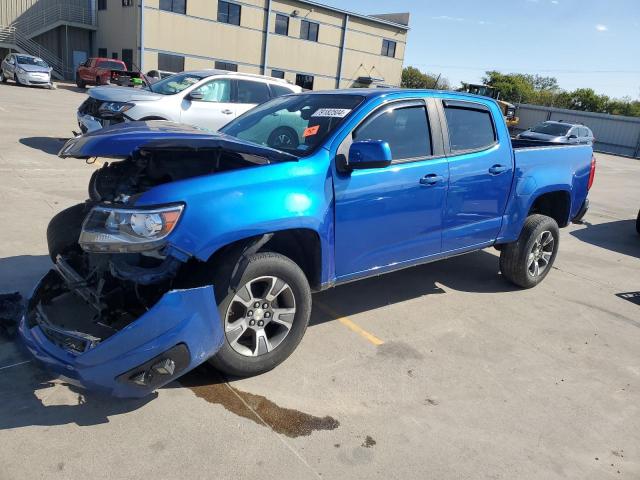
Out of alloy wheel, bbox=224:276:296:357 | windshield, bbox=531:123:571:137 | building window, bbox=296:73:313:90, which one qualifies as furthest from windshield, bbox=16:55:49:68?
alloy wheel, bbox=224:276:296:357

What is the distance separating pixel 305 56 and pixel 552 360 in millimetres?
41849

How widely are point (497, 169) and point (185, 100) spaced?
7.32 meters

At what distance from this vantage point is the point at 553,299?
541cm

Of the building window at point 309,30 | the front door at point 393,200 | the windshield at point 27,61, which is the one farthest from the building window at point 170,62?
the front door at point 393,200

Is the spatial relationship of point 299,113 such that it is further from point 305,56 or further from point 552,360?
point 305,56

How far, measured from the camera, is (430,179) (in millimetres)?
4137

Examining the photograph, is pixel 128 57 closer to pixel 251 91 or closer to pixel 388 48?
pixel 388 48

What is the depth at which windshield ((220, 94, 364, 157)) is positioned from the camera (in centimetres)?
385

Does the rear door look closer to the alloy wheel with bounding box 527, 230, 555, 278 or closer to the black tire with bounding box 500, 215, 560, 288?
the black tire with bounding box 500, 215, 560, 288

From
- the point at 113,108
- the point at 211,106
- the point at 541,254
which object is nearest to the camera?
the point at 541,254

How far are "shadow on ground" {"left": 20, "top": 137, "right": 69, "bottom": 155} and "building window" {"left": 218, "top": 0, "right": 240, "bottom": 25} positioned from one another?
28729 millimetres

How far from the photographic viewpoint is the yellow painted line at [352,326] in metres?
4.13

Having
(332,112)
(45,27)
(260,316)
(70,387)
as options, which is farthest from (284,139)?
(45,27)

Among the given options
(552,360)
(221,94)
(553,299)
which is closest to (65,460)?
(552,360)
